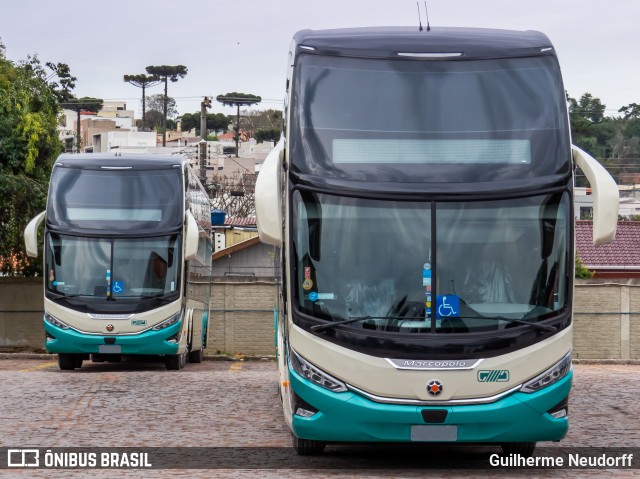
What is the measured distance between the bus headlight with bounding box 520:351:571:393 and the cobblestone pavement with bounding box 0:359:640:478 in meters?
0.82

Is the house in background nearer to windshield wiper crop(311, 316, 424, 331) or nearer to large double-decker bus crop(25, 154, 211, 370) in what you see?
large double-decker bus crop(25, 154, 211, 370)

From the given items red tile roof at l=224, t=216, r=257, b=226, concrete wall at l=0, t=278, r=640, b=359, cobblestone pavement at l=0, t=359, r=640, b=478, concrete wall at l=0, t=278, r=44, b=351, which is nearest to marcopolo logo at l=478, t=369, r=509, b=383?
cobblestone pavement at l=0, t=359, r=640, b=478

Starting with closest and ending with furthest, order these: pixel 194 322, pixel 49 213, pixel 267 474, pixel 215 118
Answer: pixel 267 474 < pixel 49 213 < pixel 194 322 < pixel 215 118

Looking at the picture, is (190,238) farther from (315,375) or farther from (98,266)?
(315,375)

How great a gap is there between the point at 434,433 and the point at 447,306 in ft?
3.62

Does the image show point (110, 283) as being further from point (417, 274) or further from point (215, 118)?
point (215, 118)

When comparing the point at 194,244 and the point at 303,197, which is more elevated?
the point at 303,197

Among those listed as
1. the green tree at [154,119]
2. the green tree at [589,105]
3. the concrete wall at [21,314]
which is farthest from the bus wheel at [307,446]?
the green tree at [154,119]

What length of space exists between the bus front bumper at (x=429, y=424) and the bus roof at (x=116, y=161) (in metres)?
12.8

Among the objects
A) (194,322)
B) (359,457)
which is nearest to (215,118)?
(194,322)

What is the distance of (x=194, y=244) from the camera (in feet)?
76.2

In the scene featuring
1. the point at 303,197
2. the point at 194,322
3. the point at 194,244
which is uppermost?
the point at 303,197

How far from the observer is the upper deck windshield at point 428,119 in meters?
11.0

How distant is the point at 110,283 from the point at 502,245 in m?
13.2
